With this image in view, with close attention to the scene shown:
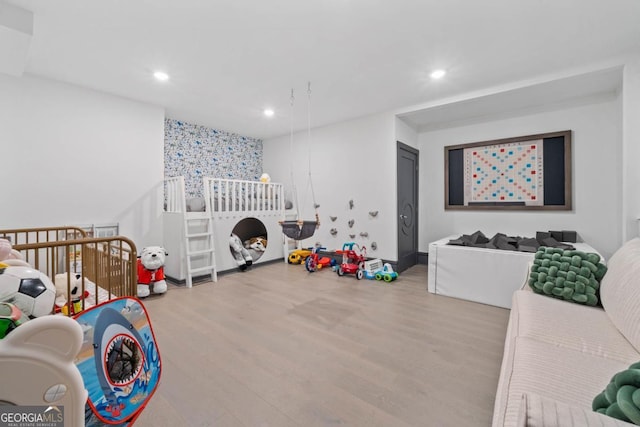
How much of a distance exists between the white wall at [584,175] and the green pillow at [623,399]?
3523 mm

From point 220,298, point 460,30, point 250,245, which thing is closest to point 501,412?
point 460,30

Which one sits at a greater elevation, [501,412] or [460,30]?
[460,30]

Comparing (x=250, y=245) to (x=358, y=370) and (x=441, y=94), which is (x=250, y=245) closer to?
(x=358, y=370)

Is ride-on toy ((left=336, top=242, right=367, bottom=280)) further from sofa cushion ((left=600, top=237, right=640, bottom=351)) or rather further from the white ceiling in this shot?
sofa cushion ((left=600, top=237, right=640, bottom=351))

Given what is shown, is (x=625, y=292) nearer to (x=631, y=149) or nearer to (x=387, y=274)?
(x=631, y=149)

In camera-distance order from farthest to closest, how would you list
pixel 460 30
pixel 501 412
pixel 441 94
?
pixel 441 94 → pixel 460 30 → pixel 501 412

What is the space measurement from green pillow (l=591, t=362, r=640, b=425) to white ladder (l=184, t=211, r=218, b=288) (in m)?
Result: 3.69

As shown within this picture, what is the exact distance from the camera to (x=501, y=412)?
0.95 metres

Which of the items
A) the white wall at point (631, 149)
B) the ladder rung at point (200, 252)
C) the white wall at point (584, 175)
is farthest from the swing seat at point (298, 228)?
the white wall at point (631, 149)

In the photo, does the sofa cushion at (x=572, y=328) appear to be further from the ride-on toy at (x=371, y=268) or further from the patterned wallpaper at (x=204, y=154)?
the patterned wallpaper at (x=204, y=154)

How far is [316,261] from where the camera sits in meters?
4.38

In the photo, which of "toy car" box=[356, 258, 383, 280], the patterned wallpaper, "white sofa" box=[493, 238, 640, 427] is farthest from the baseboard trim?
the patterned wallpaper

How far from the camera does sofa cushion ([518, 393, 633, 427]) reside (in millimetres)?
498

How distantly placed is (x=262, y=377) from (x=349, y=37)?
261 centimetres
